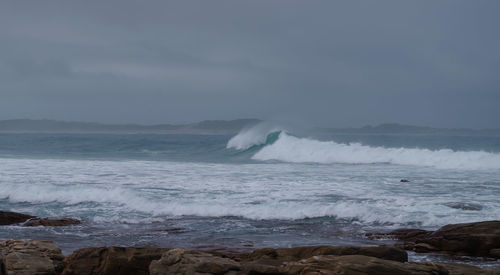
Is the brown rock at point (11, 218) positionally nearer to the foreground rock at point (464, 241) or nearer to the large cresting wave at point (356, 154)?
the foreground rock at point (464, 241)

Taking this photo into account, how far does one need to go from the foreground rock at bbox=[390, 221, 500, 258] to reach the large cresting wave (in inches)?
696

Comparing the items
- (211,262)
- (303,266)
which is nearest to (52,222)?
(211,262)

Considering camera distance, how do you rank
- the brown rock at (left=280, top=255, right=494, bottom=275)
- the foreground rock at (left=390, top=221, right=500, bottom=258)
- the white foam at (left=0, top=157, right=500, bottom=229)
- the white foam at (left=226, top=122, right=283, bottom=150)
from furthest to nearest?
the white foam at (left=226, top=122, right=283, bottom=150) → the white foam at (left=0, top=157, right=500, bottom=229) → the foreground rock at (left=390, top=221, right=500, bottom=258) → the brown rock at (left=280, top=255, right=494, bottom=275)

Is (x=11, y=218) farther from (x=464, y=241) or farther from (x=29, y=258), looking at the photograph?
(x=464, y=241)

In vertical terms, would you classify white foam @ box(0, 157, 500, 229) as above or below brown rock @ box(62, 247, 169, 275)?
above

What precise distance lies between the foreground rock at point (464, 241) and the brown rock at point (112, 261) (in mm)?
4194

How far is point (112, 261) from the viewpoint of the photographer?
6.46 metres

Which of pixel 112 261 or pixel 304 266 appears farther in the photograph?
pixel 112 261

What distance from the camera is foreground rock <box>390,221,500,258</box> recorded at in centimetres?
764

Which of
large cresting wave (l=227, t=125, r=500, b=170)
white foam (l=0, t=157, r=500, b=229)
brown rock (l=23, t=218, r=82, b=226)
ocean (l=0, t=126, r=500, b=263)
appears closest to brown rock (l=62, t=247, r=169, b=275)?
ocean (l=0, t=126, r=500, b=263)

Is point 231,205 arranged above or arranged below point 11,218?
above

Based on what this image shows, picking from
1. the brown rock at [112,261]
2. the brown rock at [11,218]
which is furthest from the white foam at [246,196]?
the brown rock at [112,261]

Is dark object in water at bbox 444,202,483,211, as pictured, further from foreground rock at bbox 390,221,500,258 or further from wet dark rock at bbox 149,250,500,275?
wet dark rock at bbox 149,250,500,275

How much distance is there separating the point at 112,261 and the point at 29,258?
1013 millimetres
